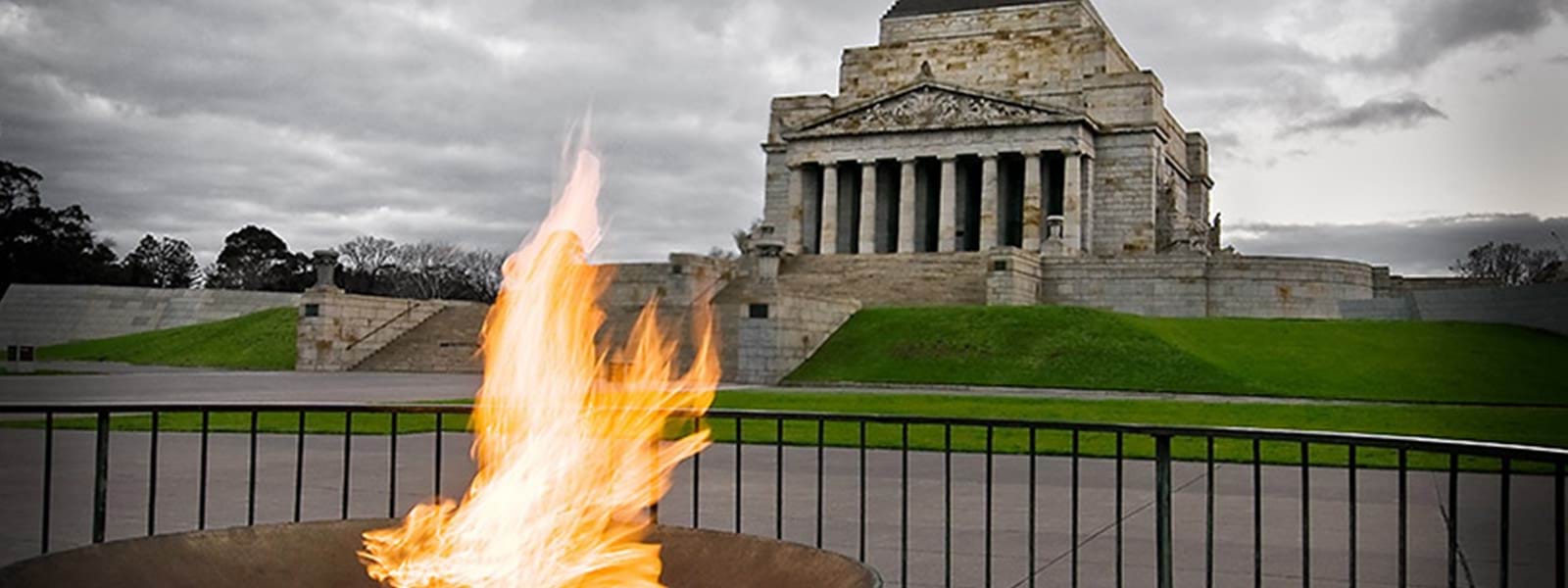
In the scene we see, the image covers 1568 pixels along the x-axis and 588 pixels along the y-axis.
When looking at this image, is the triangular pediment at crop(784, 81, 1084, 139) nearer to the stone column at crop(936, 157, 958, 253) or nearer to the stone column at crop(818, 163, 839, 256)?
the stone column at crop(818, 163, 839, 256)

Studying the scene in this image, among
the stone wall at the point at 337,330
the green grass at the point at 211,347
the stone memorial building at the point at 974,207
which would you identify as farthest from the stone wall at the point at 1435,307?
the green grass at the point at 211,347

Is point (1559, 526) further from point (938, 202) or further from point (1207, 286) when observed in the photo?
point (938, 202)

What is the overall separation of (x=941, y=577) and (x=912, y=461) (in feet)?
21.6

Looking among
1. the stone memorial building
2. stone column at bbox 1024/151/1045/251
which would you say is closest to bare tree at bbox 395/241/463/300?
the stone memorial building

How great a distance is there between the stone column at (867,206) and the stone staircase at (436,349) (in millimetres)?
24093

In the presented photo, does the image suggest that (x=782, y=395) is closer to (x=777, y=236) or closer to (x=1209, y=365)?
(x=1209, y=365)

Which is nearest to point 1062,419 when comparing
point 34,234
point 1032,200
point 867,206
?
point 34,234

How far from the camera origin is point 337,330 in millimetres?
40438

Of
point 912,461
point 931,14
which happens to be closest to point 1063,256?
point 931,14

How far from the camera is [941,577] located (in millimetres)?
7516

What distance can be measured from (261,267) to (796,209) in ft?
155

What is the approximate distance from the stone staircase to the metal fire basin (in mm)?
34375

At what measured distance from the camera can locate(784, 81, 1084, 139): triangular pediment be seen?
60062 millimetres

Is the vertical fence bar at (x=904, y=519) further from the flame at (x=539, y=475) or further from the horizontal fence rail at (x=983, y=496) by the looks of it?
the flame at (x=539, y=475)
